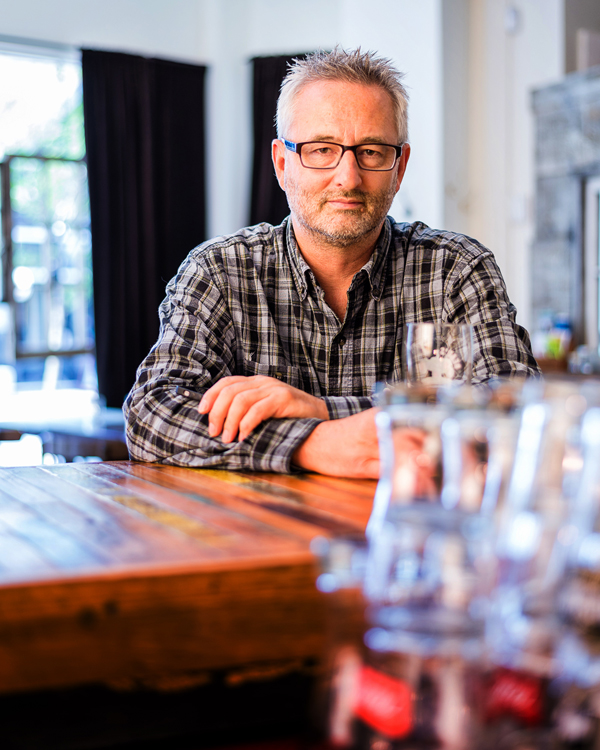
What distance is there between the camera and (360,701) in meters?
0.44

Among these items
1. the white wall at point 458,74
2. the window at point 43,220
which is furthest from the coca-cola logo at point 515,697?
the window at point 43,220

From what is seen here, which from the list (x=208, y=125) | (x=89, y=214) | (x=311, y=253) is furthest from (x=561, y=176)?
(x=311, y=253)

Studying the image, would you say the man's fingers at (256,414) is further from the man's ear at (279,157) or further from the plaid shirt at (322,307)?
the man's ear at (279,157)

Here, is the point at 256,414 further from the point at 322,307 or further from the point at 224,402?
the point at 322,307

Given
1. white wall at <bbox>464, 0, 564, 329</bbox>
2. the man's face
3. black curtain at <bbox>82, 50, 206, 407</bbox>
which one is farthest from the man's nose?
black curtain at <bbox>82, 50, 206, 407</bbox>

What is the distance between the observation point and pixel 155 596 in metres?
0.61

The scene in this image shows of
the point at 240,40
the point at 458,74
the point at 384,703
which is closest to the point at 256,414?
the point at 384,703

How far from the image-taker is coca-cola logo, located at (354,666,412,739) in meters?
0.43

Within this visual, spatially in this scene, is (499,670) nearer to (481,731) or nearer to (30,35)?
(481,731)

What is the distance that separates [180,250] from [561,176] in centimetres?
244

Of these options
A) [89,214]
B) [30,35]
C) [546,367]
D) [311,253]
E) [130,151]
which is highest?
[30,35]

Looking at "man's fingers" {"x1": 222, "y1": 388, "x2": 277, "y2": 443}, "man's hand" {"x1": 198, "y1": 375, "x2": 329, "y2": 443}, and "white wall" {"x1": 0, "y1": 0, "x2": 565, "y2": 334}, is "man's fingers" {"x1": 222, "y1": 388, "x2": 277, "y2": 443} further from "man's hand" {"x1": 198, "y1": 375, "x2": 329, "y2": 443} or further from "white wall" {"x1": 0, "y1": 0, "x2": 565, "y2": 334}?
"white wall" {"x1": 0, "y1": 0, "x2": 565, "y2": 334}

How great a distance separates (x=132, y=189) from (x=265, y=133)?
981 mm

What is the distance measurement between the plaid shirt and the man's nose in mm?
158
